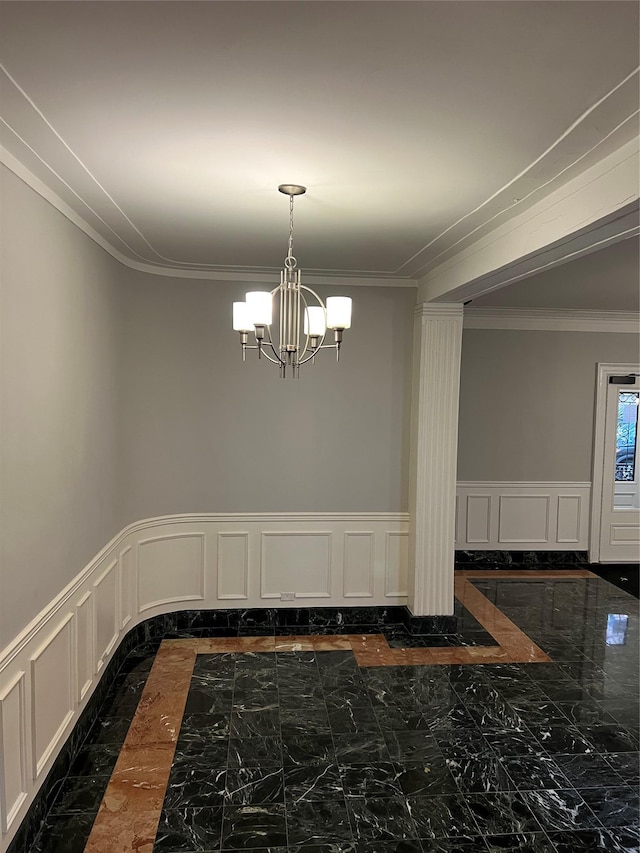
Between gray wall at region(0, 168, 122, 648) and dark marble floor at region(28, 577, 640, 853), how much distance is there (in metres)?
1.17

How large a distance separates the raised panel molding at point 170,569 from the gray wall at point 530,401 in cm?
332

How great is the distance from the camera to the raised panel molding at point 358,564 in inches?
212

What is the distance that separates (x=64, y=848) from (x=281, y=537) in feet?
9.39

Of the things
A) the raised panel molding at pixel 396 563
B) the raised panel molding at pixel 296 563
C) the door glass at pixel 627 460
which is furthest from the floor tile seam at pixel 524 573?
the raised panel molding at pixel 296 563

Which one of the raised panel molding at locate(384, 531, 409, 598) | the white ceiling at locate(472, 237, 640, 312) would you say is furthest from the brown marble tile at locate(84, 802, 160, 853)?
the white ceiling at locate(472, 237, 640, 312)

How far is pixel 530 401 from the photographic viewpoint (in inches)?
278

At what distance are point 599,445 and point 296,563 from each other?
402 cm

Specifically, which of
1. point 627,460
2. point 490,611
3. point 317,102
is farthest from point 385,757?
point 627,460

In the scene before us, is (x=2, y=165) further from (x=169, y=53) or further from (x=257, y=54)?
(x=257, y=54)

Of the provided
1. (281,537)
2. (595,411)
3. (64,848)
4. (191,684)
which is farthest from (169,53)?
(595,411)

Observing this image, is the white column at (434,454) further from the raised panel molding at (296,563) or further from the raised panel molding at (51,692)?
the raised panel molding at (51,692)

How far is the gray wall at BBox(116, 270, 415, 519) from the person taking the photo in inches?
197

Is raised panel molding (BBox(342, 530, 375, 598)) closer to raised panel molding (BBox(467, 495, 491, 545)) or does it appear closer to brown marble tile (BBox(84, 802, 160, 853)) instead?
raised panel molding (BBox(467, 495, 491, 545))

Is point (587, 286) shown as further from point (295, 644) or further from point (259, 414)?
point (295, 644)
